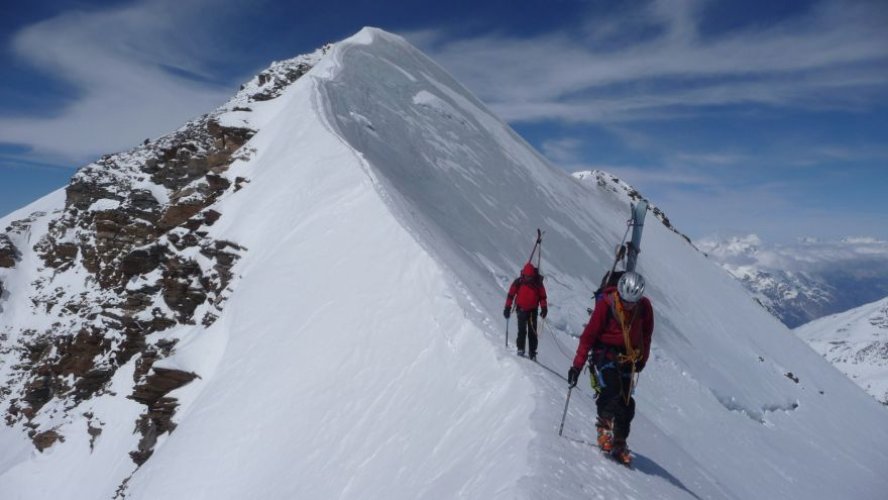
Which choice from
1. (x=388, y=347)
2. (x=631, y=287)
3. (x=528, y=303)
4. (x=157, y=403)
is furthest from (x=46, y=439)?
(x=631, y=287)

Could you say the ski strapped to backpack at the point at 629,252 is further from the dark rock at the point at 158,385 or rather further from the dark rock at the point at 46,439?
the dark rock at the point at 46,439

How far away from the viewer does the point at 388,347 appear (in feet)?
33.0

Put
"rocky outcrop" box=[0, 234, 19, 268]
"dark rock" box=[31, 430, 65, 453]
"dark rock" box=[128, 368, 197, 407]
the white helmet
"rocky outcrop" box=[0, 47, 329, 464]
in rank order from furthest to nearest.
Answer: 1. "rocky outcrop" box=[0, 234, 19, 268]
2. "dark rock" box=[31, 430, 65, 453]
3. "rocky outcrop" box=[0, 47, 329, 464]
4. "dark rock" box=[128, 368, 197, 407]
5. the white helmet

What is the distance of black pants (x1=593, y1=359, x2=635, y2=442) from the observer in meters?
6.51

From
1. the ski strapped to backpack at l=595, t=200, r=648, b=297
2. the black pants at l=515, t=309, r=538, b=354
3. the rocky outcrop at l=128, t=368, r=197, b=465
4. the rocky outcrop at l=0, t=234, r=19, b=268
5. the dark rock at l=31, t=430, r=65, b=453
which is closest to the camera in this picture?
the ski strapped to backpack at l=595, t=200, r=648, b=297

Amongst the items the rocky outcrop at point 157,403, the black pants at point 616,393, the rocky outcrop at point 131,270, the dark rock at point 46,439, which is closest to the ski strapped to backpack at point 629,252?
the black pants at point 616,393

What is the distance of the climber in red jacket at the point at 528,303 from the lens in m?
9.55

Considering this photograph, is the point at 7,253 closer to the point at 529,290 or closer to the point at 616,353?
the point at 529,290

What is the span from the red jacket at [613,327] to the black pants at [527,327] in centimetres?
287

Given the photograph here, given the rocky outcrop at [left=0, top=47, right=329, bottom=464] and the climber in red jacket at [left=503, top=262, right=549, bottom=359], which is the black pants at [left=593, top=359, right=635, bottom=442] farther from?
the rocky outcrop at [left=0, top=47, right=329, bottom=464]

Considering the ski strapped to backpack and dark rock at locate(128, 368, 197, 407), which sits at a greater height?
the ski strapped to backpack

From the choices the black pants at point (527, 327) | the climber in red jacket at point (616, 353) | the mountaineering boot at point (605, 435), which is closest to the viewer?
the climber in red jacket at point (616, 353)

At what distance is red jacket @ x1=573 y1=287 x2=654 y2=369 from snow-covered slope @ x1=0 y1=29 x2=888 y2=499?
1.17 metres

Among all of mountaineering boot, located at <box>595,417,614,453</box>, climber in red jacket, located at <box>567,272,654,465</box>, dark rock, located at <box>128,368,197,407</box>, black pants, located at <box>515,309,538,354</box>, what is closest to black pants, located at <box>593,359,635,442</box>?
climber in red jacket, located at <box>567,272,654,465</box>
